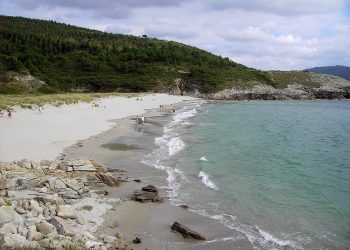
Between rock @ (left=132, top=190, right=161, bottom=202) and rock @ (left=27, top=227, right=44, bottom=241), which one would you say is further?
rock @ (left=132, top=190, right=161, bottom=202)

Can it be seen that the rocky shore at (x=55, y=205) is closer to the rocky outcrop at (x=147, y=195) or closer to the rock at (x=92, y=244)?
the rock at (x=92, y=244)

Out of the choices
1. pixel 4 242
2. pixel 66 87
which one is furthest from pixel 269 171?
pixel 66 87

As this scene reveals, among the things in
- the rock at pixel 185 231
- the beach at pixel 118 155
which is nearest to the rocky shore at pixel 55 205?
the beach at pixel 118 155

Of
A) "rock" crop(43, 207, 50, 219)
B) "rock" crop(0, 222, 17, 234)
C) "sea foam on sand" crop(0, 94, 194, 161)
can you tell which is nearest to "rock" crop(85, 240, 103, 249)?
"rock" crop(0, 222, 17, 234)

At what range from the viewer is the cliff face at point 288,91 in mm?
133250

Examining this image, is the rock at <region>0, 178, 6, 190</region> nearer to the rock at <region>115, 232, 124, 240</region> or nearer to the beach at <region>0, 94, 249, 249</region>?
the beach at <region>0, 94, 249, 249</region>

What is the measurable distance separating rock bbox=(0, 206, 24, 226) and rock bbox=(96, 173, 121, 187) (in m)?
7.35

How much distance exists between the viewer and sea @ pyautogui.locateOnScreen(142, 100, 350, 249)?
15.2 m

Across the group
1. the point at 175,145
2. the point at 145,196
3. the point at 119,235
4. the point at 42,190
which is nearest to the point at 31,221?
the point at 119,235

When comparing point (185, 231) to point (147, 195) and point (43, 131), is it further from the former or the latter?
point (43, 131)

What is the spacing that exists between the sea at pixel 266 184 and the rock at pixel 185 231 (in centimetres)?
139

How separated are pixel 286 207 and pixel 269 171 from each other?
7.30 m

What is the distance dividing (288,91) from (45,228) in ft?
454

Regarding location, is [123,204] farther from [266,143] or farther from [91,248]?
[266,143]
